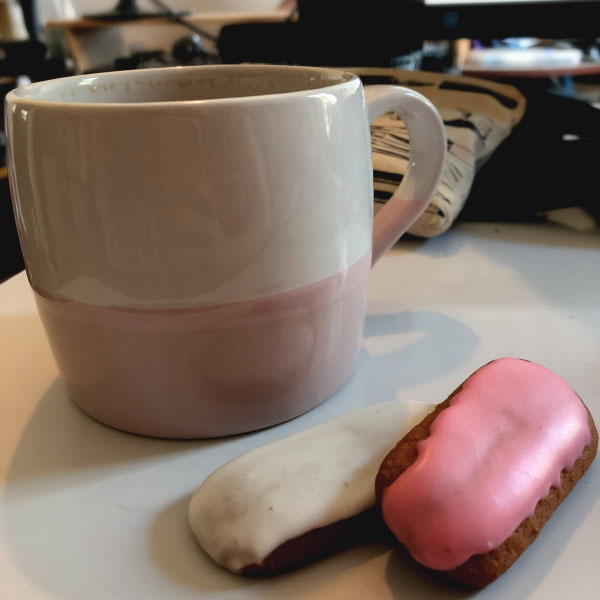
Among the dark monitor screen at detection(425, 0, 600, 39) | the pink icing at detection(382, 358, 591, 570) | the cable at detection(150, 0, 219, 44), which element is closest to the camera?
the pink icing at detection(382, 358, 591, 570)

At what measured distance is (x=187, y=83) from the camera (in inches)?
12.2

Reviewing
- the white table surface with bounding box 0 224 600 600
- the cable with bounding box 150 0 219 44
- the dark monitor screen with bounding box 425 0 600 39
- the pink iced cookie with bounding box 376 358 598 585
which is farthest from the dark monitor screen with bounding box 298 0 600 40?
the cable with bounding box 150 0 219 44

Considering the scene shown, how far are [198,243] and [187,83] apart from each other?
5.2 inches

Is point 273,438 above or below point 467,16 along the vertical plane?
below

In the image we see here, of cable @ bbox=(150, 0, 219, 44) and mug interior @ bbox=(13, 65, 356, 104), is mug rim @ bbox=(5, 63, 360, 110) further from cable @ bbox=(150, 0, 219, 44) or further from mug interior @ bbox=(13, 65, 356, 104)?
cable @ bbox=(150, 0, 219, 44)

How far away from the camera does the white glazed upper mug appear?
0.67ft

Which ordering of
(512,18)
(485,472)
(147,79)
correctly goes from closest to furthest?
(485,472) < (147,79) < (512,18)

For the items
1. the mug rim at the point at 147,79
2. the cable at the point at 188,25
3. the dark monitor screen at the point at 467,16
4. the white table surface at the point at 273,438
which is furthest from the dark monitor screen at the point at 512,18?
the cable at the point at 188,25

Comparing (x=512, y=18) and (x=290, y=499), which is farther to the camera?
(x=512, y=18)

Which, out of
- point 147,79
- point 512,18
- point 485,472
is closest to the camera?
point 485,472

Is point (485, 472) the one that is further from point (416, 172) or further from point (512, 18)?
point (512, 18)

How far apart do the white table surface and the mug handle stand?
6cm

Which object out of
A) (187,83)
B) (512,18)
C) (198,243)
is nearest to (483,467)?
(198,243)

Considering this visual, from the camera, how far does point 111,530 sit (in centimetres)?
21
